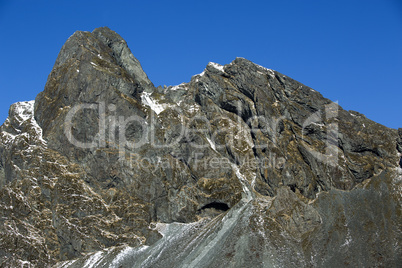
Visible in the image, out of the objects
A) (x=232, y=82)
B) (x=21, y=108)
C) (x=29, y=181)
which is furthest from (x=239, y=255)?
(x=21, y=108)

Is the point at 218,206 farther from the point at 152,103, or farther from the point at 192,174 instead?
the point at 152,103

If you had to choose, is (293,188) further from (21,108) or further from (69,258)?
(21,108)

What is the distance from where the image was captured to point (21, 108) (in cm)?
16225

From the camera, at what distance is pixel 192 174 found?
469 ft

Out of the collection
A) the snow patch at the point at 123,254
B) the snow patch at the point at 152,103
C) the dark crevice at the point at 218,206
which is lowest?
the snow patch at the point at 123,254

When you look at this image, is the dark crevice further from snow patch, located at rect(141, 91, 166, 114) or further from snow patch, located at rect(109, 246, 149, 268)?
snow patch, located at rect(141, 91, 166, 114)

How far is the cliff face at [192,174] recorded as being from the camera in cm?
11581

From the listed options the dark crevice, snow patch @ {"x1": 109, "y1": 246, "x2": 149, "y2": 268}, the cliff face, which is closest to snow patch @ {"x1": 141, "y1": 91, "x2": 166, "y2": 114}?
the cliff face

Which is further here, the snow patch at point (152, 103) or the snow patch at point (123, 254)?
the snow patch at point (152, 103)

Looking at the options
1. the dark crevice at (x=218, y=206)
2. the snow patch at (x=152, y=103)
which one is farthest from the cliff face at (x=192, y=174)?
the snow patch at (x=152, y=103)

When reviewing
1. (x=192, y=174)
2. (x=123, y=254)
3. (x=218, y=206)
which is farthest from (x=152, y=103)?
(x=123, y=254)

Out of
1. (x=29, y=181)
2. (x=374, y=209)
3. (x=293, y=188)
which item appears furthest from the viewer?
(x=293, y=188)

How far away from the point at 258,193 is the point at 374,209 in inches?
1334

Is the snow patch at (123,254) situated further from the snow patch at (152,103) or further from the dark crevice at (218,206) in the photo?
the snow patch at (152,103)
